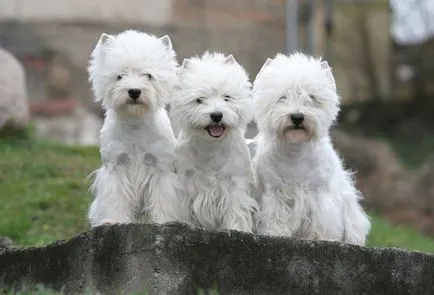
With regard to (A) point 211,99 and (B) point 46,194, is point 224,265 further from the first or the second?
(B) point 46,194

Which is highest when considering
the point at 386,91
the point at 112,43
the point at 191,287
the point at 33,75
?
the point at 386,91

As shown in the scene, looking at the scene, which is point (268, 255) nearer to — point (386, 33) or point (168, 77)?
point (168, 77)

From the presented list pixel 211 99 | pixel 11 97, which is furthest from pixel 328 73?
pixel 11 97

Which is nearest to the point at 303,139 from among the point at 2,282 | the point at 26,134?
the point at 2,282

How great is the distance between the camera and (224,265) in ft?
31.9

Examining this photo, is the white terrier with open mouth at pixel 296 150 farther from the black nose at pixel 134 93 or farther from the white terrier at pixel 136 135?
the black nose at pixel 134 93

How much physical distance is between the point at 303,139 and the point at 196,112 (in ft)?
3.18

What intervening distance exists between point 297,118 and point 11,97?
9.51m

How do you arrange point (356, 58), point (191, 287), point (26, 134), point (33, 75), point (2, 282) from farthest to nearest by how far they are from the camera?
point (356, 58) → point (33, 75) → point (26, 134) → point (2, 282) → point (191, 287)

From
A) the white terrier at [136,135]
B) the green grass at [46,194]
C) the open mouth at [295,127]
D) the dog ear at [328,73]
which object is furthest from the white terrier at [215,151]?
the green grass at [46,194]

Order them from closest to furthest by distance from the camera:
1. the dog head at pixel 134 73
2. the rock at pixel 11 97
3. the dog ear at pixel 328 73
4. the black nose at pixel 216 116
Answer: the black nose at pixel 216 116, the dog head at pixel 134 73, the dog ear at pixel 328 73, the rock at pixel 11 97

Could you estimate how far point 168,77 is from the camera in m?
10.9

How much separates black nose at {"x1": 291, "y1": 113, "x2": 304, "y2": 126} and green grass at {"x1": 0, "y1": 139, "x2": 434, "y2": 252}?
355 centimetres

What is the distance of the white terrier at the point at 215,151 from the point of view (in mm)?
10789
